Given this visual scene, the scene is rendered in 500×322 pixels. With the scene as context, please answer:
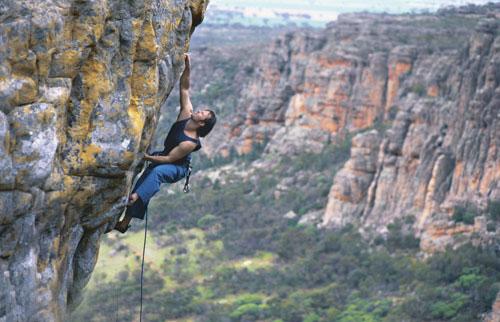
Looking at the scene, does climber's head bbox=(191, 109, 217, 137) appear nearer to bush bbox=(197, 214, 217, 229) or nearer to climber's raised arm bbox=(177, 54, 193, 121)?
climber's raised arm bbox=(177, 54, 193, 121)

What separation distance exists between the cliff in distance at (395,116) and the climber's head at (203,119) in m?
30.6

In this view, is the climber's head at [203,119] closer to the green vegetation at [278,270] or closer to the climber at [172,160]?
the climber at [172,160]

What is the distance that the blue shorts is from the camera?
8.94 meters

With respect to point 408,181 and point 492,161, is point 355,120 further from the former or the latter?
point 492,161

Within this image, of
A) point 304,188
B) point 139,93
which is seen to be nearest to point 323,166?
point 304,188

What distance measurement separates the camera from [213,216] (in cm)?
5397

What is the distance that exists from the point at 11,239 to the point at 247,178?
54593 mm

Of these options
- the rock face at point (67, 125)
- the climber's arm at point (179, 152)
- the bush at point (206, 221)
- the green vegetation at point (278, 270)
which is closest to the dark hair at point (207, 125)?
the climber's arm at point (179, 152)

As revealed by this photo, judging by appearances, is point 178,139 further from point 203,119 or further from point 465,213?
point 465,213

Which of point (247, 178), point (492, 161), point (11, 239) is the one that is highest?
point (11, 239)

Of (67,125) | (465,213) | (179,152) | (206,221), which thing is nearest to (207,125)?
(179,152)

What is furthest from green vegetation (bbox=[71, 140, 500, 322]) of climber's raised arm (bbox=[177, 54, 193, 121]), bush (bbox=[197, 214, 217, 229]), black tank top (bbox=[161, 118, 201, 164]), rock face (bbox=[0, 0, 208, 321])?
rock face (bbox=[0, 0, 208, 321])

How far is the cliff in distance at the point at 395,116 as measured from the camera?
41500 millimetres

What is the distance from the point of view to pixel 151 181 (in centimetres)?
910
